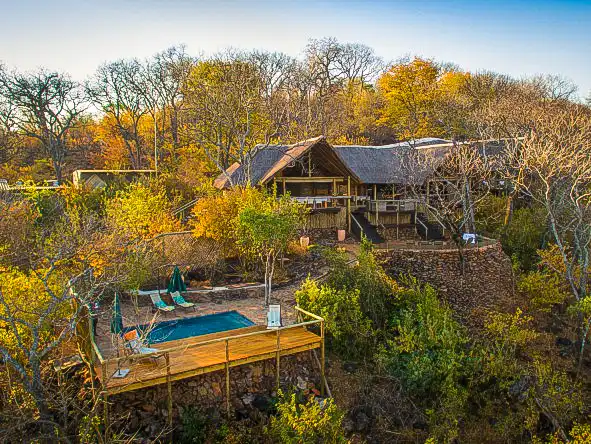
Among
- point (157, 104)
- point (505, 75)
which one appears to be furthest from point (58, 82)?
point (505, 75)

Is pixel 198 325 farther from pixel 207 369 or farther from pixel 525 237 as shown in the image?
pixel 525 237

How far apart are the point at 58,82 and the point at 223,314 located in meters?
25.7

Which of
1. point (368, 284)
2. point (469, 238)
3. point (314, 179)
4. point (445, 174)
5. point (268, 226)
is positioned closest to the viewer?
point (268, 226)

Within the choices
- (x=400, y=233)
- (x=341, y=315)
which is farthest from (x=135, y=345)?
(x=400, y=233)

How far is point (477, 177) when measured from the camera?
27.5 m

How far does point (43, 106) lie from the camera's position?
3203 centimetres

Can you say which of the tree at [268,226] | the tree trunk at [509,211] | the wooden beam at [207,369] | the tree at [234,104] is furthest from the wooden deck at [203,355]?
the tree trunk at [509,211]

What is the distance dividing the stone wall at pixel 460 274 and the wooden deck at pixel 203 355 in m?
7.83

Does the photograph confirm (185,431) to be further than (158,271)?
No

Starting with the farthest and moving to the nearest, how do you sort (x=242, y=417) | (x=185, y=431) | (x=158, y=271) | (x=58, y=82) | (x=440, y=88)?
1. (x=440, y=88)
2. (x=58, y=82)
3. (x=158, y=271)
4. (x=242, y=417)
5. (x=185, y=431)

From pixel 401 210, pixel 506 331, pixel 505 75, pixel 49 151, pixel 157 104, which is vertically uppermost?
pixel 505 75

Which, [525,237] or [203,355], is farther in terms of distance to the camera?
[525,237]

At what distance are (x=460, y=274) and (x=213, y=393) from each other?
1290 cm

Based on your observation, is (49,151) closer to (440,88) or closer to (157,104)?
(157,104)
